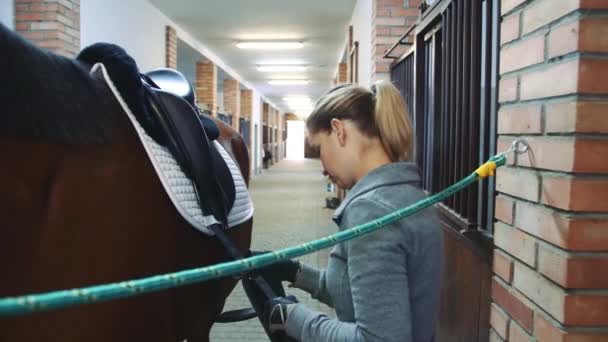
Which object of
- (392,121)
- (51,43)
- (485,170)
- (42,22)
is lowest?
(485,170)

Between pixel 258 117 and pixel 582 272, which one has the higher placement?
pixel 258 117

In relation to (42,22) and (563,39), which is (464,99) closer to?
(563,39)

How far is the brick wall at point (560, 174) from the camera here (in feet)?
3.43

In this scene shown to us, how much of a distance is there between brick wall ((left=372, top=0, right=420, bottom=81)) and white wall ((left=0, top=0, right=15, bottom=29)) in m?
3.51

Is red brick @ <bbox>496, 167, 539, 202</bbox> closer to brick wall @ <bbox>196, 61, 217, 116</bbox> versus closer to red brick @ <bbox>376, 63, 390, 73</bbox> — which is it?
red brick @ <bbox>376, 63, 390, 73</bbox>

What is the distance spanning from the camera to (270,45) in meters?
10.4

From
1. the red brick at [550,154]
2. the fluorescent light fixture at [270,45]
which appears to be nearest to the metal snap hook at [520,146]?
the red brick at [550,154]

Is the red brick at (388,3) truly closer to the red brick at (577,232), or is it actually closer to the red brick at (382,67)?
the red brick at (382,67)

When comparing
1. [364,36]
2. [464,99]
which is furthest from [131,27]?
[464,99]

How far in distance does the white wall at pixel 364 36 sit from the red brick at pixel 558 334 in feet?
13.0

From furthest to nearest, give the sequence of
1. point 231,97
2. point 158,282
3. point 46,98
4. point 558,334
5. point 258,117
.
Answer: point 258,117 < point 231,97 < point 558,334 < point 46,98 < point 158,282

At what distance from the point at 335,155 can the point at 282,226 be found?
19.0 ft

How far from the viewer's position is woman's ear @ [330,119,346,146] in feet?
3.75

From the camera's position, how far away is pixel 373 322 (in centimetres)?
99
